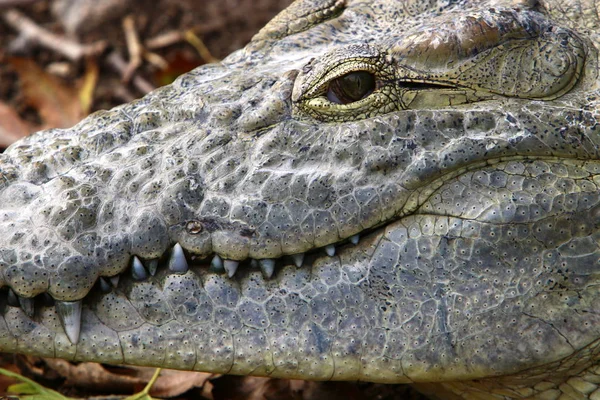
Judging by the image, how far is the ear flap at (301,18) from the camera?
340 cm

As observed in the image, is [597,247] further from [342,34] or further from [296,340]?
[342,34]

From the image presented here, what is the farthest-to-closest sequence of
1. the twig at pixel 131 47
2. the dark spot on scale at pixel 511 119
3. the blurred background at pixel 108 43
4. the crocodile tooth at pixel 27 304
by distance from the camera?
the twig at pixel 131 47
the blurred background at pixel 108 43
the dark spot on scale at pixel 511 119
the crocodile tooth at pixel 27 304

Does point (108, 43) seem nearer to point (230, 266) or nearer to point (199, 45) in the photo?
point (199, 45)

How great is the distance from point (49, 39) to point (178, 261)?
4.53 m

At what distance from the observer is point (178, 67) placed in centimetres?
583

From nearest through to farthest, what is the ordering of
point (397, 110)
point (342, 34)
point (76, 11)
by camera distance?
point (397, 110)
point (342, 34)
point (76, 11)

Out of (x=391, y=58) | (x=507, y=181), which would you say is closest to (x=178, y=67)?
(x=391, y=58)

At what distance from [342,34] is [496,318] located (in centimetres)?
136

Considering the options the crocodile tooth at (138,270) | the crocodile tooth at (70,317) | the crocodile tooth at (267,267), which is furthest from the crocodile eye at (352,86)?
the crocodile tooth at (70,317)

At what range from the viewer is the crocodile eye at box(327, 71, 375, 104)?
288 cm

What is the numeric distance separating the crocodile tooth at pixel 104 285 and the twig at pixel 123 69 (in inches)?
138

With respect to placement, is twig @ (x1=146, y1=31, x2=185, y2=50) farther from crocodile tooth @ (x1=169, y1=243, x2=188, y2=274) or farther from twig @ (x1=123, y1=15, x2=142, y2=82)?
crocodile tooth @ (x1=169, y1=243, x2=188, y2=274)

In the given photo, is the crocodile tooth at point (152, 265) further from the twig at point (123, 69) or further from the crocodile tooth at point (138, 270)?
the twig at point (123, 69)

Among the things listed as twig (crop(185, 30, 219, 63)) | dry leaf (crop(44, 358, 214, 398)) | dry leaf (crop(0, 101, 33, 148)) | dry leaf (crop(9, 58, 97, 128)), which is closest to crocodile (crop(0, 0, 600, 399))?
dry leaf (crop(44, 358, 214, 398))
